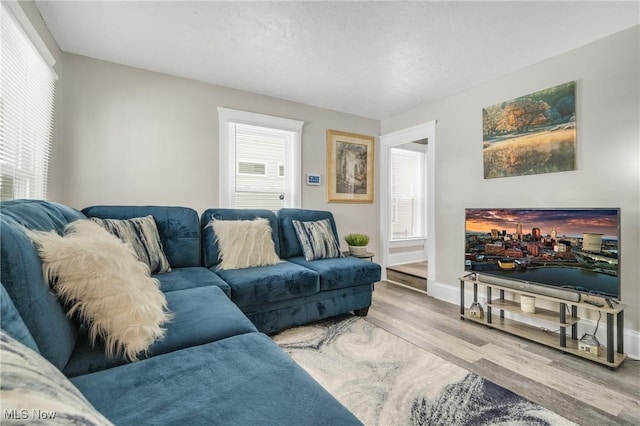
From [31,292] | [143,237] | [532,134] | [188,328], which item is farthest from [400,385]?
[532,134]

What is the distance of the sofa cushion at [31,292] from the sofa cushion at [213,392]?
0.15 metres

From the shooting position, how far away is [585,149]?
7.66 feet

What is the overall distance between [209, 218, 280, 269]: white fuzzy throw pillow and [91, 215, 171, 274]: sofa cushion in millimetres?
465

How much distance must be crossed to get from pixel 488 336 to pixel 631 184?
5.19 feet

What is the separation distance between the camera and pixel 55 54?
2293 mm

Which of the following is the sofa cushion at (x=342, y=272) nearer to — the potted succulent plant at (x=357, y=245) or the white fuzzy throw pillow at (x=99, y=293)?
the potted succulent plant at (x=357, y=245)

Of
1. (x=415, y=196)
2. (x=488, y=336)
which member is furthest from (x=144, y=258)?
(x=415, y=196)

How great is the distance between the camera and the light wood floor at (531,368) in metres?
1.56

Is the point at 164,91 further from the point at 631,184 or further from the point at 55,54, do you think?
the point at 631,184

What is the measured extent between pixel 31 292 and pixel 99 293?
22 cm

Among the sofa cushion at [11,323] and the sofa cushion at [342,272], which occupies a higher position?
the sofa cushion at [11,323]

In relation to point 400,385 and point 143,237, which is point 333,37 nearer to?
point 143,237

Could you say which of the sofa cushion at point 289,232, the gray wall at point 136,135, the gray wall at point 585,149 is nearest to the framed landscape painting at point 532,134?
the gray wall at point 585,149

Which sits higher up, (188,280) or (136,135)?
(136,135)
